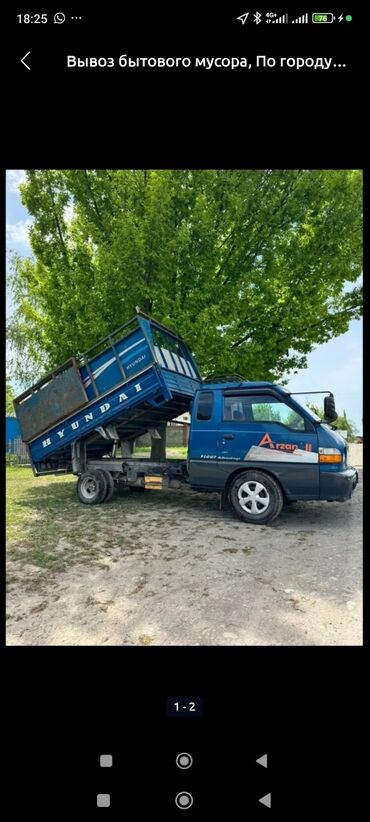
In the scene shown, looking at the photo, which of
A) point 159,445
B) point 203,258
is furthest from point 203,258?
point 159,445

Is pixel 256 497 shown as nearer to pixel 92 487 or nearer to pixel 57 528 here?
pixel 57 528

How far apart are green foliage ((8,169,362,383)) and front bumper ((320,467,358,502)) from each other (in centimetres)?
395

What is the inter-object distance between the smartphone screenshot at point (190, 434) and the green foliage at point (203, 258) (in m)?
0.06

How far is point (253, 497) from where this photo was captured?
6098mm

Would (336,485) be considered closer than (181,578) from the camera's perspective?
No

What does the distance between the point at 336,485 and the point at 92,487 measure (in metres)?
4.75

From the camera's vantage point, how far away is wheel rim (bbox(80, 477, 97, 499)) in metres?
7.70

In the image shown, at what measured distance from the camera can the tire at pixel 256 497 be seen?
598 cm

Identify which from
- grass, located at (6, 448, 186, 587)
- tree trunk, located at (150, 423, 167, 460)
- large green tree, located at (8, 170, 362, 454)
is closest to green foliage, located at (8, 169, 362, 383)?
large green tree, located at (8, 170, 362, 454)

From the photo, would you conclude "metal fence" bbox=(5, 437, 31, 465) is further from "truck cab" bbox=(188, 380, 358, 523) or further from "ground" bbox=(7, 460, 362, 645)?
"truck cab" bbox=(188, 380, 358, 523)
